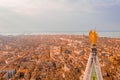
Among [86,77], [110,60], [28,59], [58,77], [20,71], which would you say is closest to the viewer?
[86,77]

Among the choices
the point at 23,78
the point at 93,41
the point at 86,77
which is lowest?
the point at 23,78

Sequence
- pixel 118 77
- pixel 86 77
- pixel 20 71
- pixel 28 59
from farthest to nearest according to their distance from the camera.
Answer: pixel 28 59 < pixel 20 71 < pixel 118 77 < pixel 86 77

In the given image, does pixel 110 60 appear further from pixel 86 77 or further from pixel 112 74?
pixel 86 77

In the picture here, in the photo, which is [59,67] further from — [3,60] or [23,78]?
[3,60]

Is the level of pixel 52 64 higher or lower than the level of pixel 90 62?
lower

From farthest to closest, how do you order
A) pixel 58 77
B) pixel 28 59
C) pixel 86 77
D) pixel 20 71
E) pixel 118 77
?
pixel 28 59 → pixel 20 71 → pixel 58 77 → pixel 118 77 → pixel 86 77

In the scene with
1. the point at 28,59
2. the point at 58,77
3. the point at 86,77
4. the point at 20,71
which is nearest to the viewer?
the point at 86,77

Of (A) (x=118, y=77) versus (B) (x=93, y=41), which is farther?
(A) (x=118, y=77)

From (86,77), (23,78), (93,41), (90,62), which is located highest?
(93,41)

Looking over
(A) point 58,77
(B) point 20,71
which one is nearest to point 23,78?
(B) point 20,71

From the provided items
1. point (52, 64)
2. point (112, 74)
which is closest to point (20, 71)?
point (52, 64)
